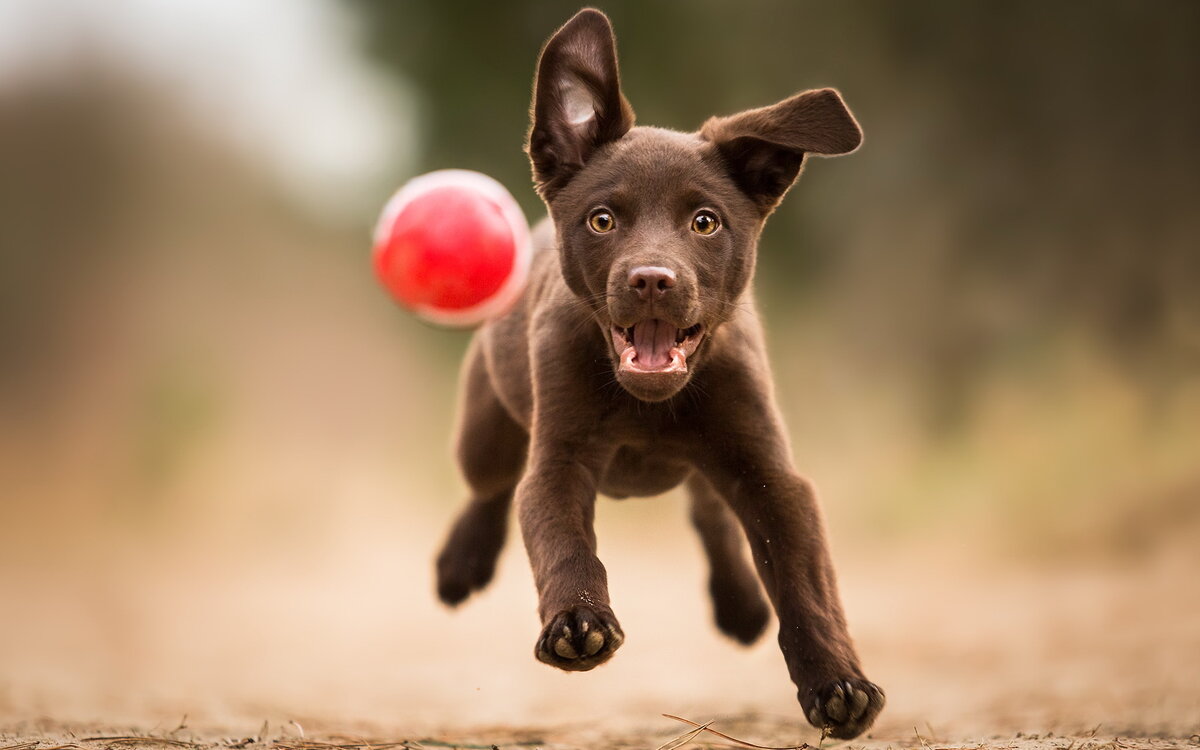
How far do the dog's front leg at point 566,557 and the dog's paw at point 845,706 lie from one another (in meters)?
0.64

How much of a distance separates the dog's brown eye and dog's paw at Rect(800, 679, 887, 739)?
53.4 inches

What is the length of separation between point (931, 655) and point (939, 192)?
4.71 meters

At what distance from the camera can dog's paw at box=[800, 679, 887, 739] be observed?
138 inches

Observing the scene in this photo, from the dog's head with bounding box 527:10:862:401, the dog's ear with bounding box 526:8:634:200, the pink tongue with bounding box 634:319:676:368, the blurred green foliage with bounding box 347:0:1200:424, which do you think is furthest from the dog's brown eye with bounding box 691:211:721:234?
the blurred green foliage with bounding box 347:0:1200:424

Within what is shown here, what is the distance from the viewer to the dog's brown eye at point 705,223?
3.76 meters

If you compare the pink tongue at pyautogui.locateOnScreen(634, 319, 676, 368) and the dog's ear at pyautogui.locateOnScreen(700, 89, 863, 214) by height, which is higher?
the dog's ear at pyautogui.locateOnScreen(700, 89, 863, 214)

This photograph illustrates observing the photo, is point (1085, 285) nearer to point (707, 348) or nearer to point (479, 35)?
point (479, 35)

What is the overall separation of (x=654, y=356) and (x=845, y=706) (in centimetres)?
112

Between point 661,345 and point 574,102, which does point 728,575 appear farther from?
point 574,102

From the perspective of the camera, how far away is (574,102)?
3979 millimetres

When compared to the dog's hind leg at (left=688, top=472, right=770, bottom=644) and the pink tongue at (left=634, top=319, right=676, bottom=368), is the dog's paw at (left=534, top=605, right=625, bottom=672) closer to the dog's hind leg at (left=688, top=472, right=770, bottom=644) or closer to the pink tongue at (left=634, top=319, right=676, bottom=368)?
the pink tongue at (left=634, top=319, right=676, bottom=368)

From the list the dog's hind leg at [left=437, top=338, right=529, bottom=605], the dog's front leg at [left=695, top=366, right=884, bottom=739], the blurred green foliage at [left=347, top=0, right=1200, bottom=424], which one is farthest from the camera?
the blurred green foliage at [left=347, top=0, right=1200, bottom=424]

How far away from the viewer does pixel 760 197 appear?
397 centimetres

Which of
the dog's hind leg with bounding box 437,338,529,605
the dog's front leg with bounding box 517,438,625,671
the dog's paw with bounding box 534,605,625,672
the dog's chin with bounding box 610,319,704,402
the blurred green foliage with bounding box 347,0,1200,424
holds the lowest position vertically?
the dog's paw with bounding box 534,605,625,672
